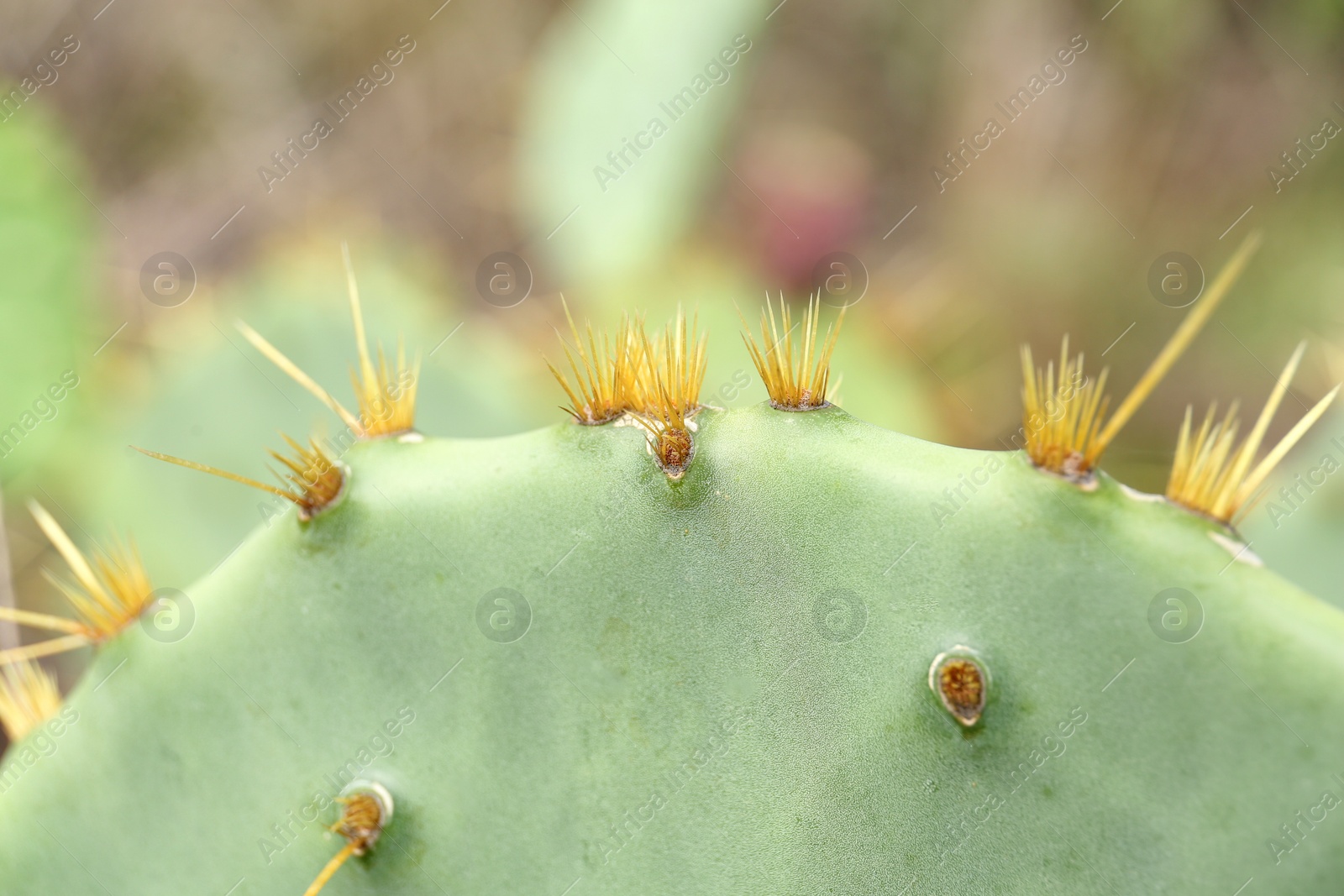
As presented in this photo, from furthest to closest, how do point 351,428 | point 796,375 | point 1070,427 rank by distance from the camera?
1. point 351,428
2. point 796,375
3. point 1070,427

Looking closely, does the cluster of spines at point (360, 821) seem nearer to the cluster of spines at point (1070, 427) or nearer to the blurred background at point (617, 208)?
the cluster of spines at point (1070, 427)

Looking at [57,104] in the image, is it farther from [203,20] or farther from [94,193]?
[203,20]

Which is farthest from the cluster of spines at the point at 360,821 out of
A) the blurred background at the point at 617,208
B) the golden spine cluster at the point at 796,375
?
the blurred background at the point at 617,208

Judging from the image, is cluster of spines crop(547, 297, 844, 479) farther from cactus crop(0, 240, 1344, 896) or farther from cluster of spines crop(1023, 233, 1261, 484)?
cluster of spines crop(1023, 233, 1261, 484)

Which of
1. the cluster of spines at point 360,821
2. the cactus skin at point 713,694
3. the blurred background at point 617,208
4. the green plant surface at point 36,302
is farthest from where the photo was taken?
the green plant surface at point 36,302

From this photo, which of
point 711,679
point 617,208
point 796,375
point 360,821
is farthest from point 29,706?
point 617,208

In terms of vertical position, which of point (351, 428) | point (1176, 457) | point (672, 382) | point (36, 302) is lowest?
point (1176, 457)

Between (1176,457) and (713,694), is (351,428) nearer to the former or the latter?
(713,694)

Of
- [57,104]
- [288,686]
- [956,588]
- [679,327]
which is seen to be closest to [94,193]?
[57,104]
